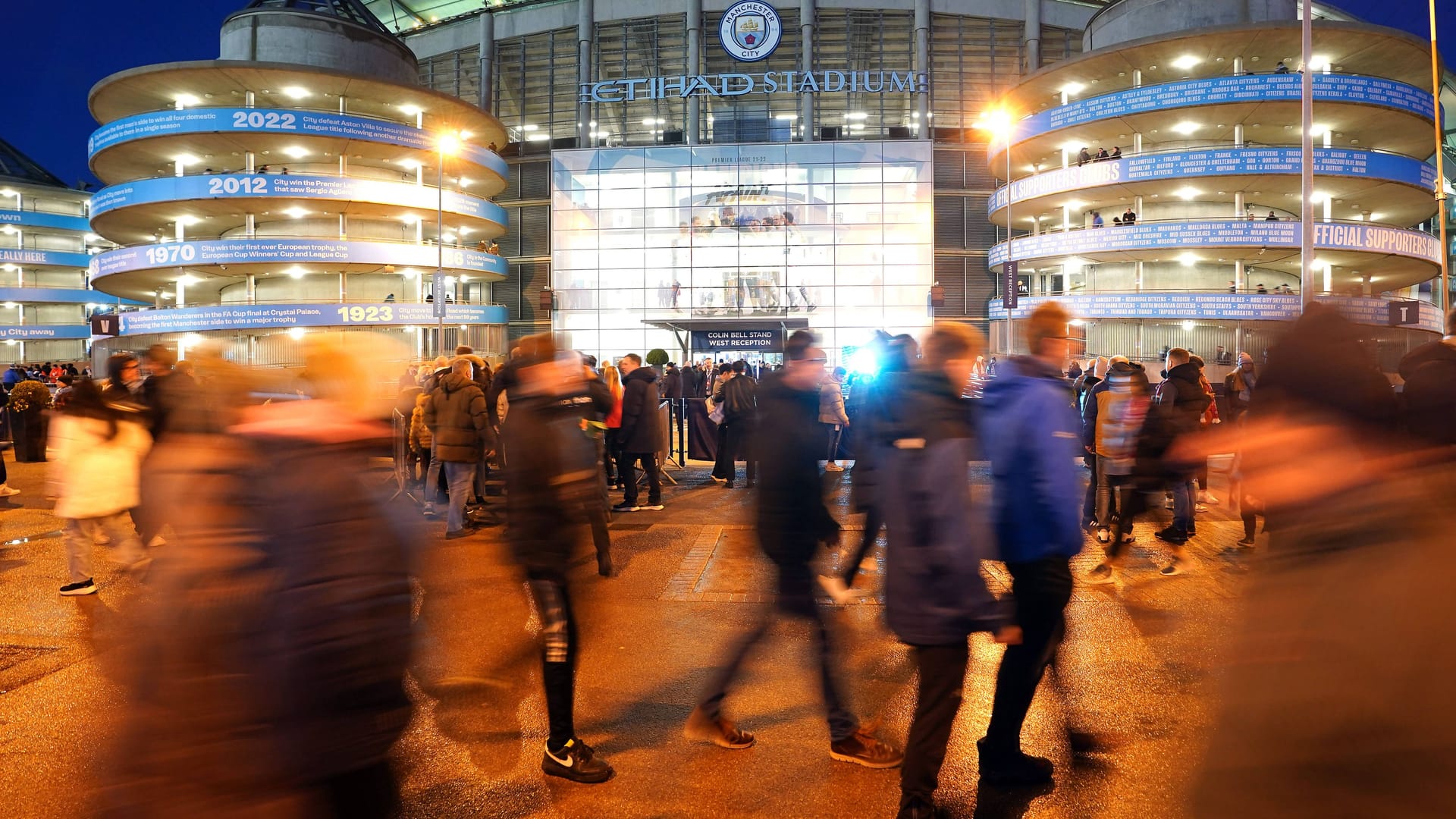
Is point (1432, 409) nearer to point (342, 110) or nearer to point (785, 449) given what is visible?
point (785, 449)

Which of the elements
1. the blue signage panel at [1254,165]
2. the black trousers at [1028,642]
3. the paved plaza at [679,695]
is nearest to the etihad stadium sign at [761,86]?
the blue signage panel at [1254,165]

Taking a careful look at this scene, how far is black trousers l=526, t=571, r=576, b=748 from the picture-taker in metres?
3.78

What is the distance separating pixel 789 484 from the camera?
4.14m

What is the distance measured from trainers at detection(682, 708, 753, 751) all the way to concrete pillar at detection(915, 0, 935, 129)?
142ft

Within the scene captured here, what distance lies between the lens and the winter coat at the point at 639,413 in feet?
35.5

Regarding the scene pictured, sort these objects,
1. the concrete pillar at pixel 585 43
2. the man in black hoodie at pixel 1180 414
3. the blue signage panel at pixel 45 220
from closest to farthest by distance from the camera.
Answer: the man in black hoodie at pixel 1180 414
the concrete pillar at pixel 585 43
the blue signage panel at pixel 45 220

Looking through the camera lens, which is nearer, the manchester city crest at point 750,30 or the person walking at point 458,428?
the person walking at point 458,428

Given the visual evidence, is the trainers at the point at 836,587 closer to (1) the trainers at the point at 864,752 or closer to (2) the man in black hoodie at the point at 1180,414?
(1) the trainers at the point at 864,752

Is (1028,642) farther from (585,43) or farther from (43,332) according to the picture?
(43,332)

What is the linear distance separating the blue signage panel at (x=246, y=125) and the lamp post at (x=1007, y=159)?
2571 cm

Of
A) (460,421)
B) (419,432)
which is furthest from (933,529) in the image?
(419,432)

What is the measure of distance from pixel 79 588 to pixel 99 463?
138 centimetres

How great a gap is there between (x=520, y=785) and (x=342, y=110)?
1600 inches

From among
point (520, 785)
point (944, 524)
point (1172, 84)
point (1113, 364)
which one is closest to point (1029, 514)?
point (944, 524)
